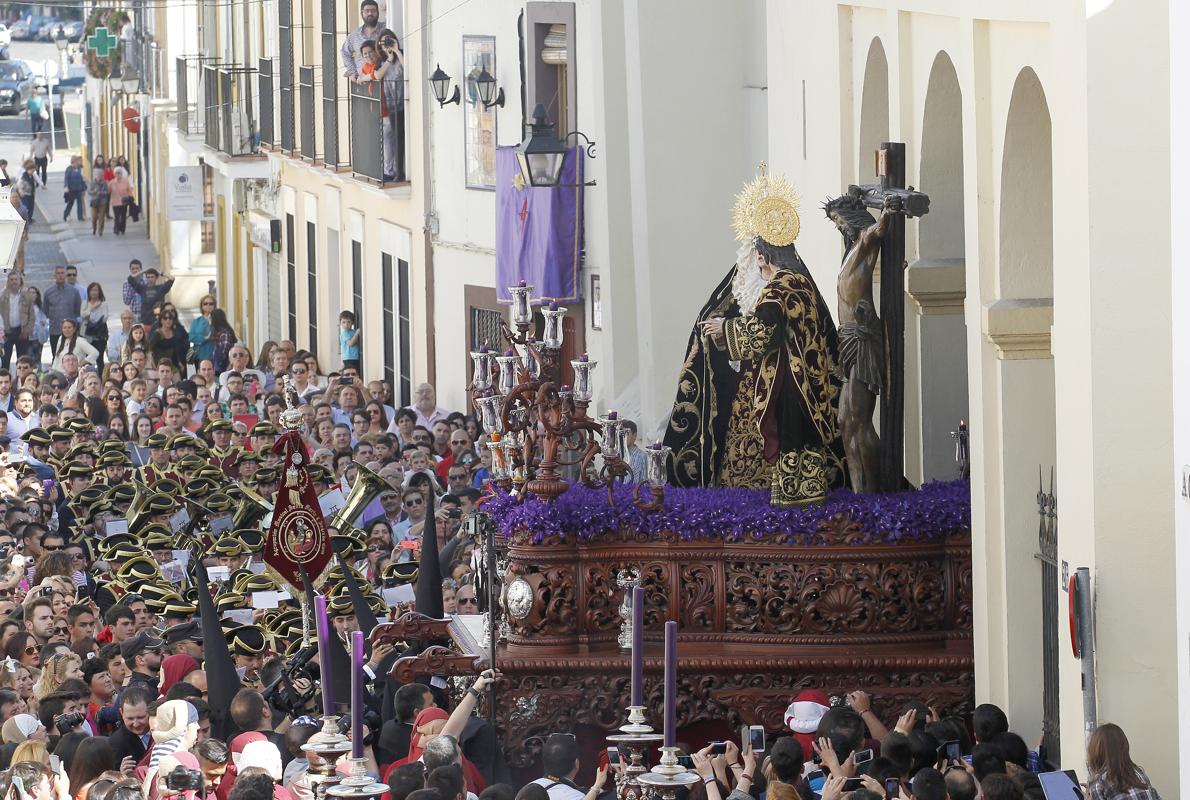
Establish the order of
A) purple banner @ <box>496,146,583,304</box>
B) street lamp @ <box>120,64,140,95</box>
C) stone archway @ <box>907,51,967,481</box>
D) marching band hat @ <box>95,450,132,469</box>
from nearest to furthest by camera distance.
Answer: stone archway @ <box>907,51,967,481</box> < marching band hat @ <box>95,450,132,469</box> < purple banner @ <box>496,146,583,304</box> < street lamp @ <box>120,64,140,95</box>

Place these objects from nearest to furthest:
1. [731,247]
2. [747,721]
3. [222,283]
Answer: [747,721], [731,247], [222,283]

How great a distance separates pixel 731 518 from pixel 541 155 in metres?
6.71

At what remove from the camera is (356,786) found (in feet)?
19.7

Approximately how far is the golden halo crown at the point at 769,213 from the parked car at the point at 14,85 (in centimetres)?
4574

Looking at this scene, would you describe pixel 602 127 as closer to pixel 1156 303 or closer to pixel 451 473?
pixel 451 473

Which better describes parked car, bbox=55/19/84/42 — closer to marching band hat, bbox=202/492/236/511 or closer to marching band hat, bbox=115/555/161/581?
marching band hat, bbox=202/492/236/511

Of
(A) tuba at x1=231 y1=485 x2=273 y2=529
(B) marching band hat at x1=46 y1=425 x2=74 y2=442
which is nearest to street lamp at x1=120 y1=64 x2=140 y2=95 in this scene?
(B) marching band hat at x1=46 y1=425 x2=74 y2=442

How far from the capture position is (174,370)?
23.3 meters

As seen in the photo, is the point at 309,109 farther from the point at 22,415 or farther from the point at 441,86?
the point at 22,415

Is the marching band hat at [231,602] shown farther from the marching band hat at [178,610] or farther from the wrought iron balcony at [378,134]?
the wrought iron balcony at [378,134]

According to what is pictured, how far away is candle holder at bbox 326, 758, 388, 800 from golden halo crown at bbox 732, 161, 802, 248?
18.5 ft

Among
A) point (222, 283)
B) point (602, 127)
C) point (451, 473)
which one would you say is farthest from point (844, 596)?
point (222, 283)

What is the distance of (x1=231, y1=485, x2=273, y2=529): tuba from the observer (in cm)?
1529

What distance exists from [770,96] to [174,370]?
8853 millimetres
